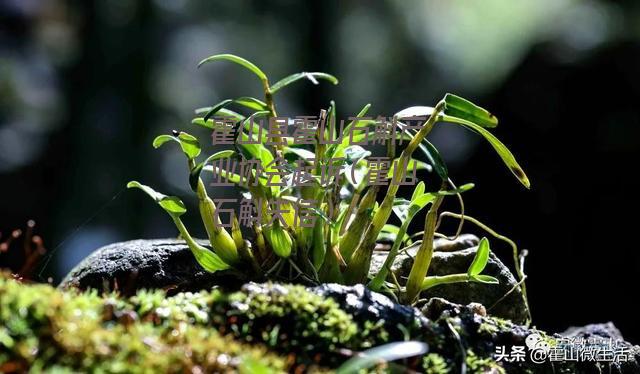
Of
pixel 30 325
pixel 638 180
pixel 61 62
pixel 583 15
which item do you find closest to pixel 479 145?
pixel 638 180

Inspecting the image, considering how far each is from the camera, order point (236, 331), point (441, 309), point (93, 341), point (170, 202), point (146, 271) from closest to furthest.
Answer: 1. point (93, 341)
2. point (236, 331)
3. point (441, 309)
4. point (170, 202)
5. point (146, 271)

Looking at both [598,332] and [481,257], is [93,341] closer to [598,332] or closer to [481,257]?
Answer: [481,257]

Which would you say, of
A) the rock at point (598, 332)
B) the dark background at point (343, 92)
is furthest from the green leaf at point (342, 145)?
the dark background at point (343, 92)

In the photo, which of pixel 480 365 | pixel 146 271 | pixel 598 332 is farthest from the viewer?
pixel 598 332

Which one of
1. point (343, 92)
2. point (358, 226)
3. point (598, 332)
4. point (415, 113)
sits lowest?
point (343, 92)

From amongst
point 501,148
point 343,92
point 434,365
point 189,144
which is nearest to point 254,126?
point 189,144

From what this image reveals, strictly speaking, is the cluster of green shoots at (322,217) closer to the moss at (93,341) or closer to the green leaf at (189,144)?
the green leaf at (189,144)
